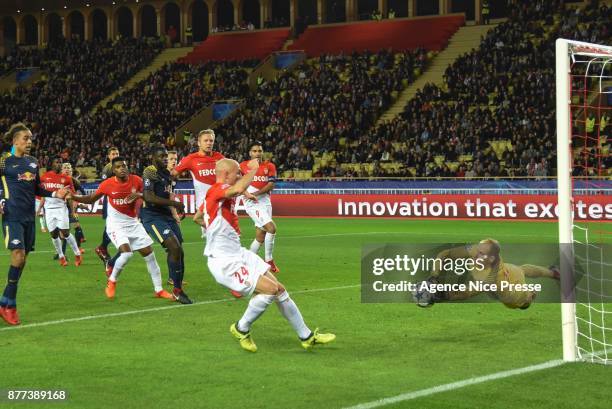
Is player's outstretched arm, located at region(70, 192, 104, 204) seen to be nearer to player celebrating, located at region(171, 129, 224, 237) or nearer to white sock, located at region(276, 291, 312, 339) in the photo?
player celebrating, located at region(171, 129, 224, 237)

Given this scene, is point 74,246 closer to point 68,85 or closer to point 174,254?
point 174,254

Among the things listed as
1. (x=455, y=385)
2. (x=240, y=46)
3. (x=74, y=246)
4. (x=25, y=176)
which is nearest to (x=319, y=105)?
(x=240, y=46)

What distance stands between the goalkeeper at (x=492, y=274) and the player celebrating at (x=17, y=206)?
4.64 metres

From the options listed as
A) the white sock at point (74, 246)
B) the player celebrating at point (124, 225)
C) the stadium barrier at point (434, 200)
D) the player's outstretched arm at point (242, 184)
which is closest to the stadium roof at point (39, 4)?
the stadium barrier at point (434, 200)

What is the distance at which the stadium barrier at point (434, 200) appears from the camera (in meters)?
28.8

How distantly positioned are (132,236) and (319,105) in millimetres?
30823

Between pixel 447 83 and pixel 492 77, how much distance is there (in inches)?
88.1

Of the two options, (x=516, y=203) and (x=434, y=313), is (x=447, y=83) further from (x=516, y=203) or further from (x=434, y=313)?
(x=434, y=313)

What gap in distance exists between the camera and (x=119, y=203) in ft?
45.9

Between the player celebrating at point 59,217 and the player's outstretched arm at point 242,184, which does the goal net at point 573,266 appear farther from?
the player celebrating at point 59,217

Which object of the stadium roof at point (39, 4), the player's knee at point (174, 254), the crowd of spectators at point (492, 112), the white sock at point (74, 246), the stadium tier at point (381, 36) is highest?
the stadium roof at point (39, 4)

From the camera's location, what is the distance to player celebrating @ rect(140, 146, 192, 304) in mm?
13289

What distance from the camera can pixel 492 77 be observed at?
40.2 meters

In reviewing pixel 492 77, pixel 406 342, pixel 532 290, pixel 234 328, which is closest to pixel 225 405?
pixel 234 328
